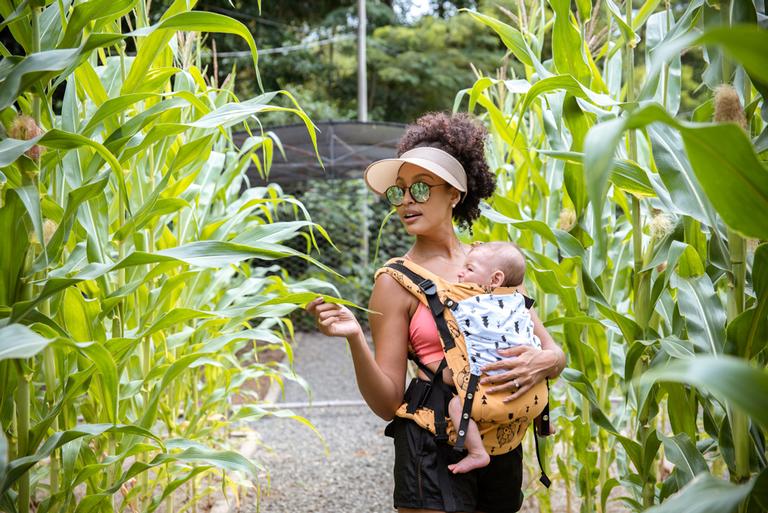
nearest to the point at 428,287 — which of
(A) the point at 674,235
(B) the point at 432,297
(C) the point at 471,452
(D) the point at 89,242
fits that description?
(B) the point at 432,297

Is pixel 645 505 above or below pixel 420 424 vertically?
below

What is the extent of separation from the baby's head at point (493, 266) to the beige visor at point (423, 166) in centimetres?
16

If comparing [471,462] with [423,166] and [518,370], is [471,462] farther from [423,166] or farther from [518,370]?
[423,166]

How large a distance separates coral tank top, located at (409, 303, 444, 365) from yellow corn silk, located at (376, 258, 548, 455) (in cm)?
3

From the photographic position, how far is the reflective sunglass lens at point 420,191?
1.72 metres

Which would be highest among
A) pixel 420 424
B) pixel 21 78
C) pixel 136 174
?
pixel 21 78

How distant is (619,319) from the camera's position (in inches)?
63.1

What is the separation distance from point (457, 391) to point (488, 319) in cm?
17

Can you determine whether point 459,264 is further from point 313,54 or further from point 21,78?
point 313,54

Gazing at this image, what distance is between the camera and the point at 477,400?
1581 mm

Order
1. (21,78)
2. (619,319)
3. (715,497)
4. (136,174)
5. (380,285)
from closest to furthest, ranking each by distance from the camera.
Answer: (715,497) → (21,78) → (619,319) → (380,285) → (136,174)

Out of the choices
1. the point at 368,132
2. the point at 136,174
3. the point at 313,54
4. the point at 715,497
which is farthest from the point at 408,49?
the point at 715,497

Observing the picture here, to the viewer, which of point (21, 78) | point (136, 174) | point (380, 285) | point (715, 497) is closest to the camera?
point (715, 497)

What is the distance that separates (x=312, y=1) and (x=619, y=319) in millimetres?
13558
